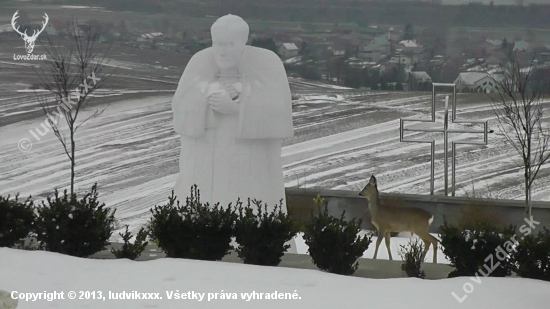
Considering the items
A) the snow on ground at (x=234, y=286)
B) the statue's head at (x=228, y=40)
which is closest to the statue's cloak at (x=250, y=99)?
the statue's head at (x=228, y=40)

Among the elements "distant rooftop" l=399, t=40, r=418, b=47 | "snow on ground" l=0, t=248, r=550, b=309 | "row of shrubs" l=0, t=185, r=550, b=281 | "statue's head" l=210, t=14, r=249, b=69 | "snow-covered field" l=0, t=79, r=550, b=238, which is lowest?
"snow-covered field" l=0, t=79, r=550, b=238

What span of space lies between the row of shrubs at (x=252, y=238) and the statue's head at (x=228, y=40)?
136cm

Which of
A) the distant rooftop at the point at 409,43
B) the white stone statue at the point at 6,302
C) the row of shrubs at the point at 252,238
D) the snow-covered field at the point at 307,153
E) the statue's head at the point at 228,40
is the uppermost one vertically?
the statue's head at the point at 228,40

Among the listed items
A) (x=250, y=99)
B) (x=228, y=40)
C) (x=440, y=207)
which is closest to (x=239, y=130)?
(x=250, y=99)

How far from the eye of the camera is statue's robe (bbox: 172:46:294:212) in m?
10.0

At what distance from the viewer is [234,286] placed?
26.8 ft

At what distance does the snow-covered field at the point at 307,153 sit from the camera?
19203 mm

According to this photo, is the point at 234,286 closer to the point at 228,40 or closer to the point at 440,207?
the point at 228,40

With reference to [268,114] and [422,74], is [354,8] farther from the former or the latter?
[268,114]

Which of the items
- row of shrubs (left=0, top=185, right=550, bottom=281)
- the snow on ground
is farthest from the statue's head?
the snow on ground

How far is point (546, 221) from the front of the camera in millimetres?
14883

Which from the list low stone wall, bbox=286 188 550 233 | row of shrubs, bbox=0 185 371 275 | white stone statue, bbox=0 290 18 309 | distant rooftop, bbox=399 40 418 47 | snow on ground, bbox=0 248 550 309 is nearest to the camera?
white stone statue, bbox=0 290 18 309

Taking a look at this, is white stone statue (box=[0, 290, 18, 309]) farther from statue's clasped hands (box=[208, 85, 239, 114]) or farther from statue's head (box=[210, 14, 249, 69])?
statue's head (box=[210, 14, 249, 69])

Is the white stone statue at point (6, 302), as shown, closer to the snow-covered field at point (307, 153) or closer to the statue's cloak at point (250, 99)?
the statue's cloak at point (250, 99)
